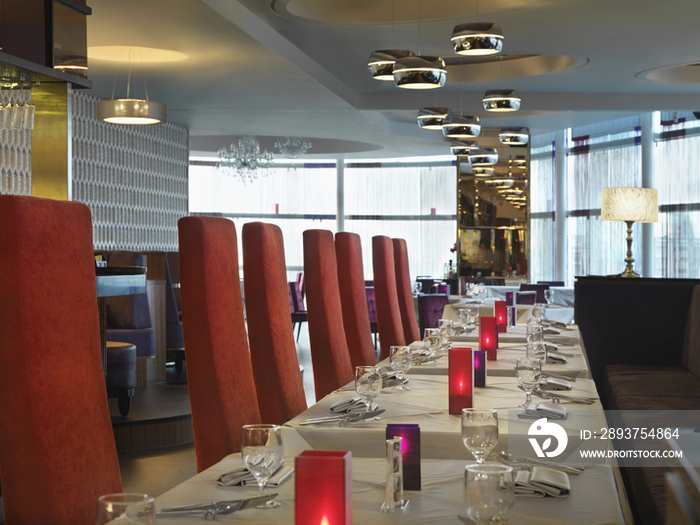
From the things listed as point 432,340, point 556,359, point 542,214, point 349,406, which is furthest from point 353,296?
point 542,214

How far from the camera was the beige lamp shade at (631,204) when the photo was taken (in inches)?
221

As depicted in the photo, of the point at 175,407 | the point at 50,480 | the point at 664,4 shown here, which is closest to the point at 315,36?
the point at 664,4

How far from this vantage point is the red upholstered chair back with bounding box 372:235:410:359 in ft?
16.5

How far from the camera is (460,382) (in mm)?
2021

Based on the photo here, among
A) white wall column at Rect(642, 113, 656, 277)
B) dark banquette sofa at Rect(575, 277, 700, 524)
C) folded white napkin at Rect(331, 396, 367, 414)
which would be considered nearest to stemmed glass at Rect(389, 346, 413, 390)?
folded white napkin at Rect(331, 396, 367, 414)

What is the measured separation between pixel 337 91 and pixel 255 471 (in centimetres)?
751

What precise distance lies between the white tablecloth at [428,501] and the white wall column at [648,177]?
1001 centimetres

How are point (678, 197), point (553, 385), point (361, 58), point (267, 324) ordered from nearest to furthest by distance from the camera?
1. point (553, 385)
2. point (267, 324)
3. point (361, 58)
4. point (678, 197)

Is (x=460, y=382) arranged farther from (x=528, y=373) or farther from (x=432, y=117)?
(x=432, y=117)

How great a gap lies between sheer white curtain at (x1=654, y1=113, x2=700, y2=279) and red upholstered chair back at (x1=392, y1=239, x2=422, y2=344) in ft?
19.0

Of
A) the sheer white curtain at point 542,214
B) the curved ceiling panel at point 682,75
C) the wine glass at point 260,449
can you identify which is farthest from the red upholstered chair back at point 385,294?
the sheer white curtain at point 542,214

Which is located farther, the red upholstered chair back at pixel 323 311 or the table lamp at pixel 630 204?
the table lamp at pixel 630 204

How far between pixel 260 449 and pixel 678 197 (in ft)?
34.0

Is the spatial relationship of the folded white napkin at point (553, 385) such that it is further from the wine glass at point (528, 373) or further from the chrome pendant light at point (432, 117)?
the chrome pendant light at point (432, 117)
